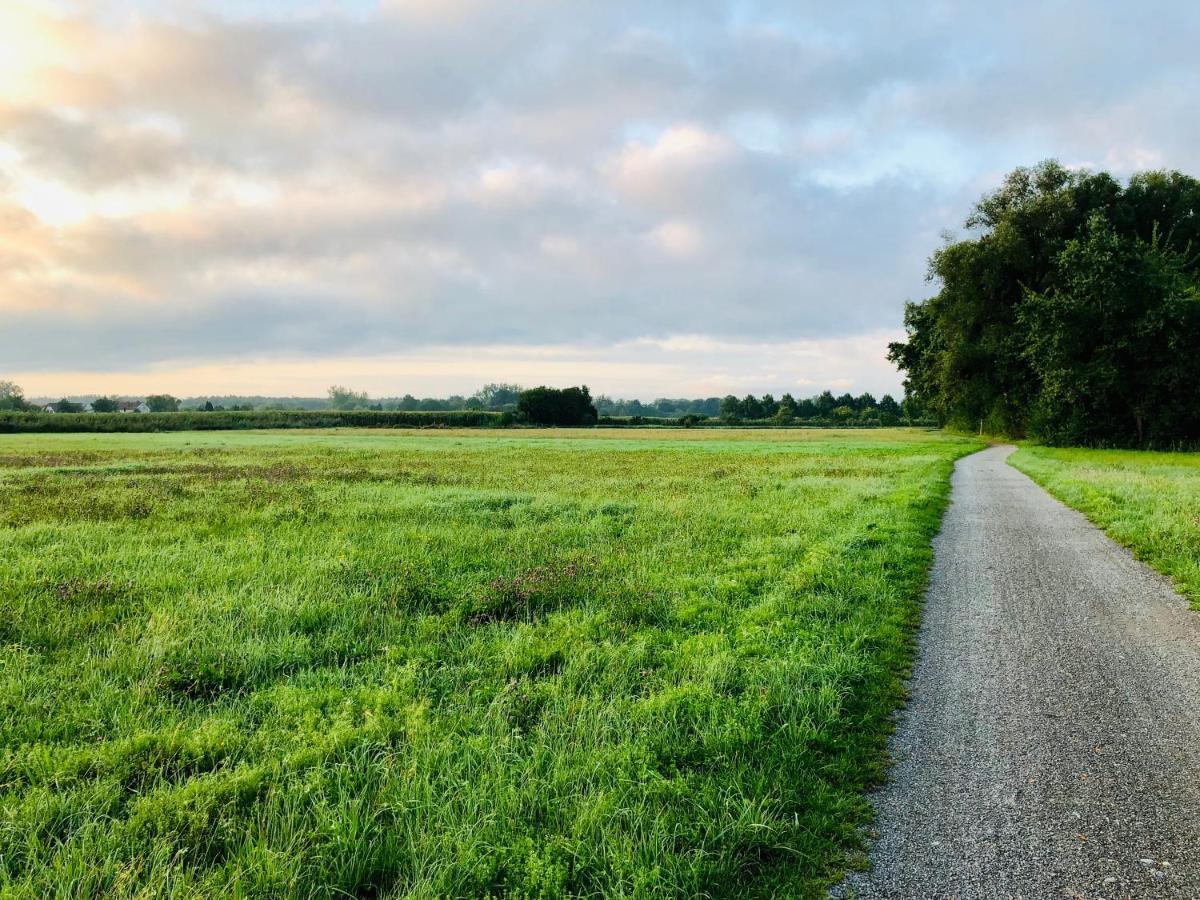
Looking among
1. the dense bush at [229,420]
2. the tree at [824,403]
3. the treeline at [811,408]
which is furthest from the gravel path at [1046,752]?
the tree at [824,403]

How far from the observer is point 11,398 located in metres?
146

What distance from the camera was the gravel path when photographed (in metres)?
3.40

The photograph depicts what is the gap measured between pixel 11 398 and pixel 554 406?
13134 centimetres

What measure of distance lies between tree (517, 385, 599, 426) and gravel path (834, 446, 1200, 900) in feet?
385

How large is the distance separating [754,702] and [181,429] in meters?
115

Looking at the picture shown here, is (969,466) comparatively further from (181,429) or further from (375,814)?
(181,429)

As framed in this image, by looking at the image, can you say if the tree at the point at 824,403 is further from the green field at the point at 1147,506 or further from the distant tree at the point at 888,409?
the green field at the point at 1147,506

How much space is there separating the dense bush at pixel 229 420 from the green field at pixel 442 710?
102 meters

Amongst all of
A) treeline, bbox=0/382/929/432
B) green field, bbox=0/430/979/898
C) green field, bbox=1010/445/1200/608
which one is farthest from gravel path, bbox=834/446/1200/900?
treeline, bbox=0/382/929/432

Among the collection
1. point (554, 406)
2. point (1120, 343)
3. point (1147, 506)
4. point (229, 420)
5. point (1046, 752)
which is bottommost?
point (1046, 752)

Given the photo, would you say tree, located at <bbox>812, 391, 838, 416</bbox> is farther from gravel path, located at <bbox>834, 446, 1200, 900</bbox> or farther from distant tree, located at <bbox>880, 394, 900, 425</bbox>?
gravel path, located at <bbox>834, 446, 1200, 900</bbox>

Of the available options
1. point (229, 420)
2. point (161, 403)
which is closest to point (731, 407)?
point (229, 420)

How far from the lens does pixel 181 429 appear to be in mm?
97688

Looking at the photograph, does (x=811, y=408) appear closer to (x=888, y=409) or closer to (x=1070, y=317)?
(x=888, y=409)
